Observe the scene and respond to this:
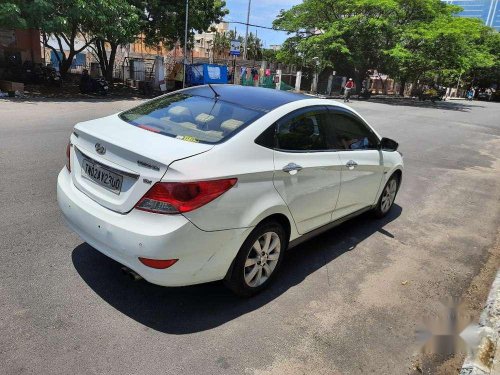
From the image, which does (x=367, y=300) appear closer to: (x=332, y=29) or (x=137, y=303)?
(x=137, y=303)

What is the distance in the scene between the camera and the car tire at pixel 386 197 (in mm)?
5320

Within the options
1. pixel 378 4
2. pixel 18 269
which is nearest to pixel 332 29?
pixel 378 4

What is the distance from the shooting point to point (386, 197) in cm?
545

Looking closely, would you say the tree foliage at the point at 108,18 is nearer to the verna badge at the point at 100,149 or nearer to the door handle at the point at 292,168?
the verna badge at the point at 100,149

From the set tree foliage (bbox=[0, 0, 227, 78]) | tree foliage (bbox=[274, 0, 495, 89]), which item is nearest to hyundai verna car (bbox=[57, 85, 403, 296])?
tree foliage (bbox=[0, 0, 227, 78])

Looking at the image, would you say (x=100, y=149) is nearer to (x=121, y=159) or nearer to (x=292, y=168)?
(x=121, y=159)

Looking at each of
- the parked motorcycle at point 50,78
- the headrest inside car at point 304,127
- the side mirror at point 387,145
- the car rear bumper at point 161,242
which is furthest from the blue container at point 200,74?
the car rear bumper at point 161,242

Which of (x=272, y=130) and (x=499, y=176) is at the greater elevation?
(x=272, y=130)

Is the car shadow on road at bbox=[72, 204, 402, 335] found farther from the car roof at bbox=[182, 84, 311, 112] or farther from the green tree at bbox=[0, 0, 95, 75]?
the green tree at bbox=[0, 0, 95, 75]

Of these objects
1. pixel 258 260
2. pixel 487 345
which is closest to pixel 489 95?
pixel 487 345

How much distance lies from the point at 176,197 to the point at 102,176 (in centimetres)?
73

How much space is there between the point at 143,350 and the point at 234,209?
111 centimetres

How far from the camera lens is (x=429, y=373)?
2.87 m

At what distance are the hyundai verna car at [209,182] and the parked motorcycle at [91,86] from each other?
57.6 ft
